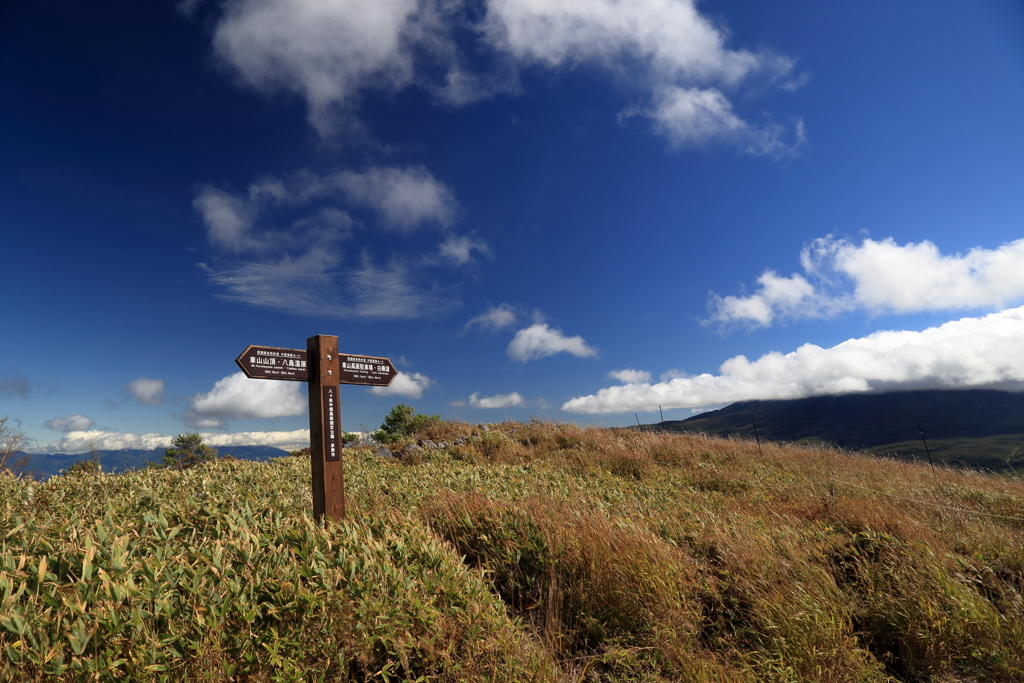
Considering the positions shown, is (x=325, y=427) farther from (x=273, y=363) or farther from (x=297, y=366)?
(x=273, y=363)

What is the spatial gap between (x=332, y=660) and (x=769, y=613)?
3.92 m

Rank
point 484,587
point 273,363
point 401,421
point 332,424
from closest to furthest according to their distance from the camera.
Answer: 1. point 484,587
2. point 273,363
3. point 332,424
4. point 401,421

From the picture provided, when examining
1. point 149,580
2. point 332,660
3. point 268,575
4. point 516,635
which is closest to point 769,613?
point 516,635

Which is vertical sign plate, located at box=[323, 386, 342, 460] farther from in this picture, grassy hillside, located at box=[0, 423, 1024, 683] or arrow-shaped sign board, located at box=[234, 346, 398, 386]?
grassy hillside, located at box=[0, 423, 1024, 683]

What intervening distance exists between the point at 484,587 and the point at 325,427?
2904mm

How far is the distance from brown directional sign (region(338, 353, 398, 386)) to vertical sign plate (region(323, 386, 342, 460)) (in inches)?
9.5

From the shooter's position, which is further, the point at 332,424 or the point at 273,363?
the point at 332,424

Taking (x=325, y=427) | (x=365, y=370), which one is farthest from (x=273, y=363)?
(x=365, y=370)

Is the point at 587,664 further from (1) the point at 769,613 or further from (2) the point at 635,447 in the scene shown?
(2) the point at 635,447

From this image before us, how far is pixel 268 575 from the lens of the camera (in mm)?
3334

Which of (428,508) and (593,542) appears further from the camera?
(428,508)

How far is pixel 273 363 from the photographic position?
5.38m

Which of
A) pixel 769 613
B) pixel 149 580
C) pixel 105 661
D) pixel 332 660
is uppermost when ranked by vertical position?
pixel 149 580

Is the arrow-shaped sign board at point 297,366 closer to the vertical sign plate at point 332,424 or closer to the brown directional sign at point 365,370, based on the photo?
the brown directional sign at point 365,370
